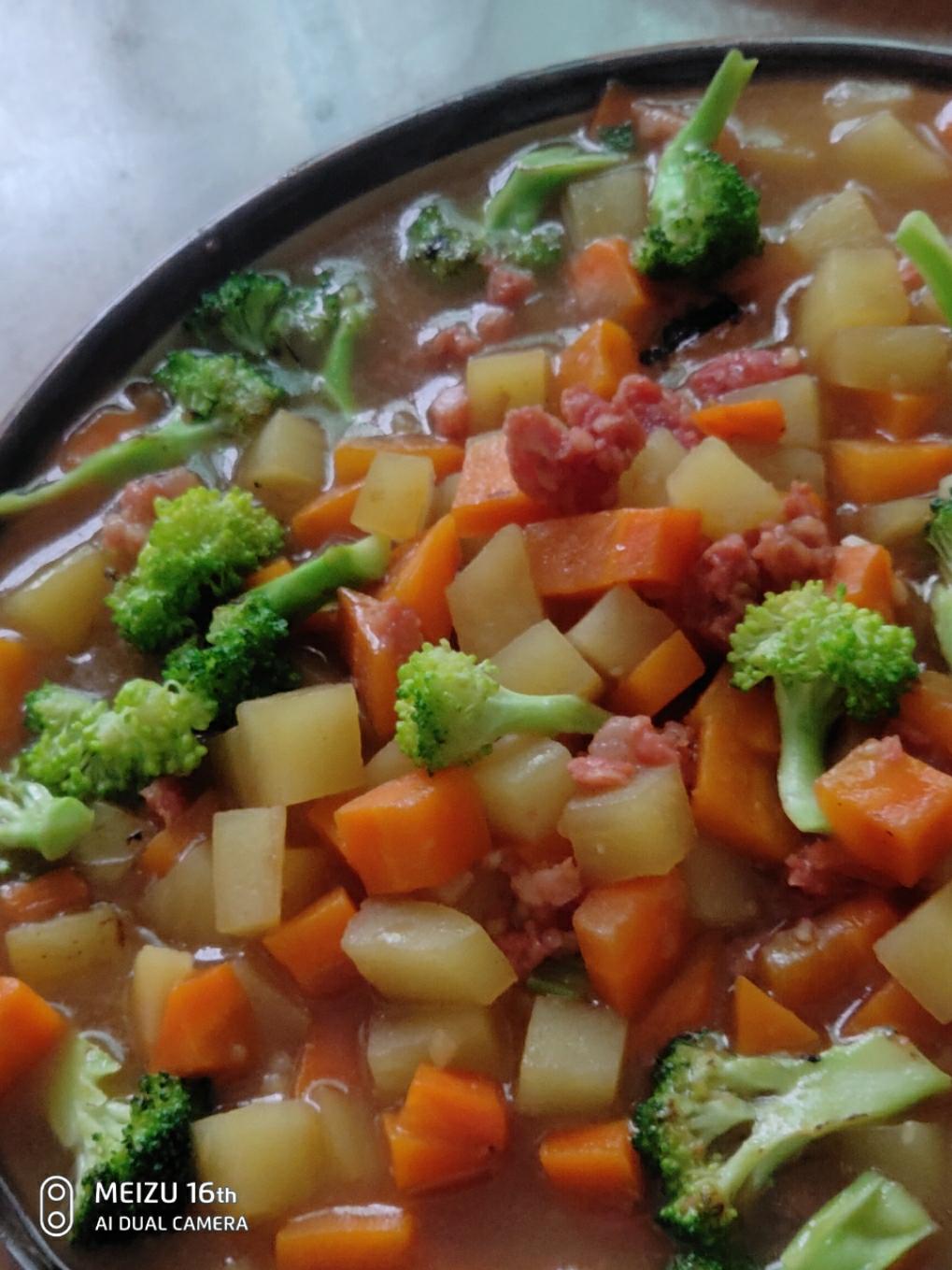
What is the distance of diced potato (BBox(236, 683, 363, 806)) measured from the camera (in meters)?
2.23

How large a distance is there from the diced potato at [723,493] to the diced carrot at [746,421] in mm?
131

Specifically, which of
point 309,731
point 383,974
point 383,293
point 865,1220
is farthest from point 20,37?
point 865,1220

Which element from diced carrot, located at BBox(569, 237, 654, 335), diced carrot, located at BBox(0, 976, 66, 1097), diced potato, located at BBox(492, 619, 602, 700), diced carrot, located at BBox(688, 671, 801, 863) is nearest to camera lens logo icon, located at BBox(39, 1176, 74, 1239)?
diced carrot, located at BBox(0, 976, 66, 1097)

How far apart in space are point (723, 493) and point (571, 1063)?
1.14m

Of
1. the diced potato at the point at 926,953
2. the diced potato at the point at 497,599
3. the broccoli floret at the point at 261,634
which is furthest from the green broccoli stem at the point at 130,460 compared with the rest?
the diced potato at the point at 926,953

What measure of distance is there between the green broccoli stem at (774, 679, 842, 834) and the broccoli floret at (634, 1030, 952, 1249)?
0.40m

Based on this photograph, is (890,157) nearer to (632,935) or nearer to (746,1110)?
(632,935)

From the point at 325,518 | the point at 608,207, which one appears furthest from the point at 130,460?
the point at 608,207

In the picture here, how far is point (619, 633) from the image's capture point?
2268 mm

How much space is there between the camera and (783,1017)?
6.51ft

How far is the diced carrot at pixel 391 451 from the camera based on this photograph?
2.63m

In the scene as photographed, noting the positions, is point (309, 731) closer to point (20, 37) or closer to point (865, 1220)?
point (865, 1220)

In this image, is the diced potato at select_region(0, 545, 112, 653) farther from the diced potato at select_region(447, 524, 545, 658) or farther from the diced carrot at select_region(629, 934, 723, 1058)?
the diced carrot at select_region(629, 934, 723, 1058)

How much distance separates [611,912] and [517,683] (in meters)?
0.47
